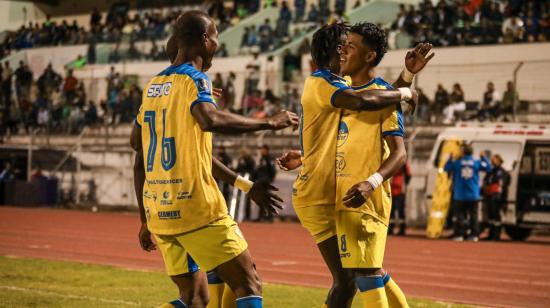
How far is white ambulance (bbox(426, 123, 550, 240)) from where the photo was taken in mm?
20219

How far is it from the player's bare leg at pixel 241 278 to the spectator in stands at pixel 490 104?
18.3 metres

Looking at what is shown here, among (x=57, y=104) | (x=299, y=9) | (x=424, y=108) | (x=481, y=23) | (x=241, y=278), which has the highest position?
(x=299, y=9)

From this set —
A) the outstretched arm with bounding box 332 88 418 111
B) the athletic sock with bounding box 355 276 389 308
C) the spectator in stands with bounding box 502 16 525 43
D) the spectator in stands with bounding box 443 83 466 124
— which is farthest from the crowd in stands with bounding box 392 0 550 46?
the athletic sock with bounding box 355 276 389 308

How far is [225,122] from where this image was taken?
5496 millimetres

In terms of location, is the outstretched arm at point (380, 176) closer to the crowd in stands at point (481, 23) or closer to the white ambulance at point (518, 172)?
the white ambulance at point (518, 172)

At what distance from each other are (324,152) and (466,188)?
13.5 metres

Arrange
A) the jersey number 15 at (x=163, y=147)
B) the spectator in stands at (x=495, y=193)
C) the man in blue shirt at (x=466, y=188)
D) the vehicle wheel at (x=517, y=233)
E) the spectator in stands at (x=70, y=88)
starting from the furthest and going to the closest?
the spectator in stands at (x=70, y=88), the vehicle wheel at (x=517, y=233), the spectator in stands at (x=495, y=193), the man in blue shirt at (x=466, y=188), the jersey number 15 at (x=163, y=147)

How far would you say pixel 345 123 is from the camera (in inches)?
259

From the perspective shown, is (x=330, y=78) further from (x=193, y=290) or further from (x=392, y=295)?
(x=193, y=290)

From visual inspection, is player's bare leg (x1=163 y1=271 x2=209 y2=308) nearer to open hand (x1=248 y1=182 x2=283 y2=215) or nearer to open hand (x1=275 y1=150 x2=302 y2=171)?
open hand (x1=248 y1=182 x2=283 y2=215)

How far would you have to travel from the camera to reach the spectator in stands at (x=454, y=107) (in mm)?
24094

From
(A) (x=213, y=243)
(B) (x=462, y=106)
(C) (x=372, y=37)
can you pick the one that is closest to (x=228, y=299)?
(A) (x=213, y=243)

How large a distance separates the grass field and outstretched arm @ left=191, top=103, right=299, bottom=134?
4387 millimetres

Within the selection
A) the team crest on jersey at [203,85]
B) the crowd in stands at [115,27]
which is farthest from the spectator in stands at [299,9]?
the team crest on jersey at [203,85]
